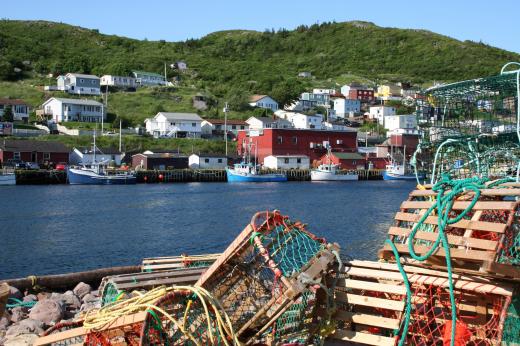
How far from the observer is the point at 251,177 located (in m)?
63.9

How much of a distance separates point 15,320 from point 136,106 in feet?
266

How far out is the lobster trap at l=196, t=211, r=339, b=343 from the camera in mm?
6047

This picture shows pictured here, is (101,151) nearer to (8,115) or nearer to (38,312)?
(8,115)

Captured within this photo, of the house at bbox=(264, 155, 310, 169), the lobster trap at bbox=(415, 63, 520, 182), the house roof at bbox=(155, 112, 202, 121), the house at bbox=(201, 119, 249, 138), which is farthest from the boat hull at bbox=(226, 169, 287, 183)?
the lobster trap at bbox=(415, 63, 520, 182)

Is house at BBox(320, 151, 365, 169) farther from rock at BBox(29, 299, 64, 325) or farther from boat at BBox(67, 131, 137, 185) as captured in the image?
rock at BBox(29, 299, 64, 325)

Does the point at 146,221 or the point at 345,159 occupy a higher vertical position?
the point at 345,159

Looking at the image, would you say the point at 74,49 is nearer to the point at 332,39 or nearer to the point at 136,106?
the point at 136,106

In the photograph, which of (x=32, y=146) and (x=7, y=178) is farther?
(x=32, y=146)

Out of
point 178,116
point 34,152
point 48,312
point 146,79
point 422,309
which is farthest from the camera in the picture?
point 146,79

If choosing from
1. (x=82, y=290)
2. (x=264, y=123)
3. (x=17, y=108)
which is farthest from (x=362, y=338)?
(x=264, y=123)

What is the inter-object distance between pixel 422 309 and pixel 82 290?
7.49 meters

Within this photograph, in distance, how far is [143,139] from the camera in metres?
71.4

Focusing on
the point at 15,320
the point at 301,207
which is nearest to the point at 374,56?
the point at 301,207

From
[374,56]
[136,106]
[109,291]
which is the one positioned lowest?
[109,291]
